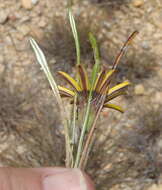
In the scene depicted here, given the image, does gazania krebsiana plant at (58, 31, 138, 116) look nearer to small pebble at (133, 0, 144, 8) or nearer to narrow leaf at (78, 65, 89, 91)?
narrow leaf at (78, 65, 89, 91)

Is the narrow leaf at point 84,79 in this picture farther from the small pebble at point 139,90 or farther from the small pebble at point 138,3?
the small pebble at point 138,3

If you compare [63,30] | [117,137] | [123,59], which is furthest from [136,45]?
[117,137]

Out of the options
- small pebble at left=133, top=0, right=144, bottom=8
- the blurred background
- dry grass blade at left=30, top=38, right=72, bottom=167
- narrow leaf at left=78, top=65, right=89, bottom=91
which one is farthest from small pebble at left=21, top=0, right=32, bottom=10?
narrow leaf at left=78, top=65, right=89, bottom=91

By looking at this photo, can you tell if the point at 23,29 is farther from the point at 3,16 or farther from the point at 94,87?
the point at 94,87

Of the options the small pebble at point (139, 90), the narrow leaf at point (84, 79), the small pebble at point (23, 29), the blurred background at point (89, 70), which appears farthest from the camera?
the small pebble at point (23, 29)

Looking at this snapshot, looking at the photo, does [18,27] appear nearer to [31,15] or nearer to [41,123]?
[31,15]

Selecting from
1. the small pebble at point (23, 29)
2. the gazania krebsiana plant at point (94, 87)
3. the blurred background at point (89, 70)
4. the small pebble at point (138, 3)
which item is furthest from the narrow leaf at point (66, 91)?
the small pebble at point (138, 3)
